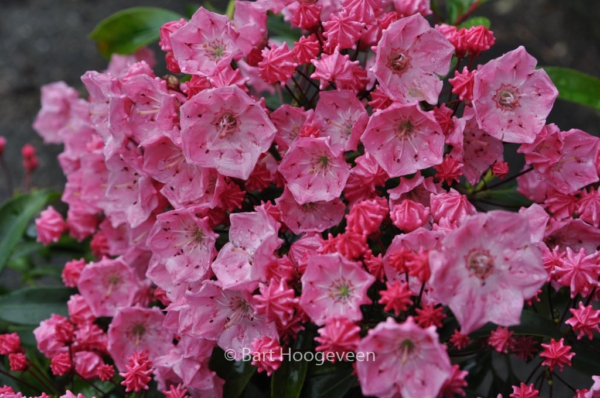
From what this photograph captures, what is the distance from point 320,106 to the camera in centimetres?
139

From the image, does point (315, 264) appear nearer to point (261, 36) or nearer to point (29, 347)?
point (261, 36)

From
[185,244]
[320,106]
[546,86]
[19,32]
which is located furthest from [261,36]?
[19,32]

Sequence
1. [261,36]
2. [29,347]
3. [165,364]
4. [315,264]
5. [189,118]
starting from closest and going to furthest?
[315,264]
[189,118]
[165,364]
[261,36]
[29,347]

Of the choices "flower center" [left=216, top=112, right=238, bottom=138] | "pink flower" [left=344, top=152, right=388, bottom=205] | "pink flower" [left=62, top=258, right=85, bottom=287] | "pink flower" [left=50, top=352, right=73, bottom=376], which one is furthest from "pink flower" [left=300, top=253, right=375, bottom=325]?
"pink flower" [left=62, top=258, right=85, bottom=287]

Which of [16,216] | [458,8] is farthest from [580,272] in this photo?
[16,216]

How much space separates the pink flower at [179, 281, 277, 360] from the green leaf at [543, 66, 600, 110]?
1006 millimetres

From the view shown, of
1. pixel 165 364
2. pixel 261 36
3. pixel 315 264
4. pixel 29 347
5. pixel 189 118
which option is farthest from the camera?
pixel 29 347

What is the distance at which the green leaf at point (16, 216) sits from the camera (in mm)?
1857

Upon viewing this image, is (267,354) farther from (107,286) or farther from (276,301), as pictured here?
(107,286)

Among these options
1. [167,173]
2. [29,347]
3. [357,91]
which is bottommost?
[29,347]

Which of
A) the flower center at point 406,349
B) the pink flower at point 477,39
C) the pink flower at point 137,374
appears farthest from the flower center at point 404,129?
the pink flower at point 137,374

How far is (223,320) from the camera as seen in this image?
132 centimetres

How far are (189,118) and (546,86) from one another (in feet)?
2.41

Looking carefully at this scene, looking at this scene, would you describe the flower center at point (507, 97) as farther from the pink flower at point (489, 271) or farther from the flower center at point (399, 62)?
the pink flower at point (489, 271)
